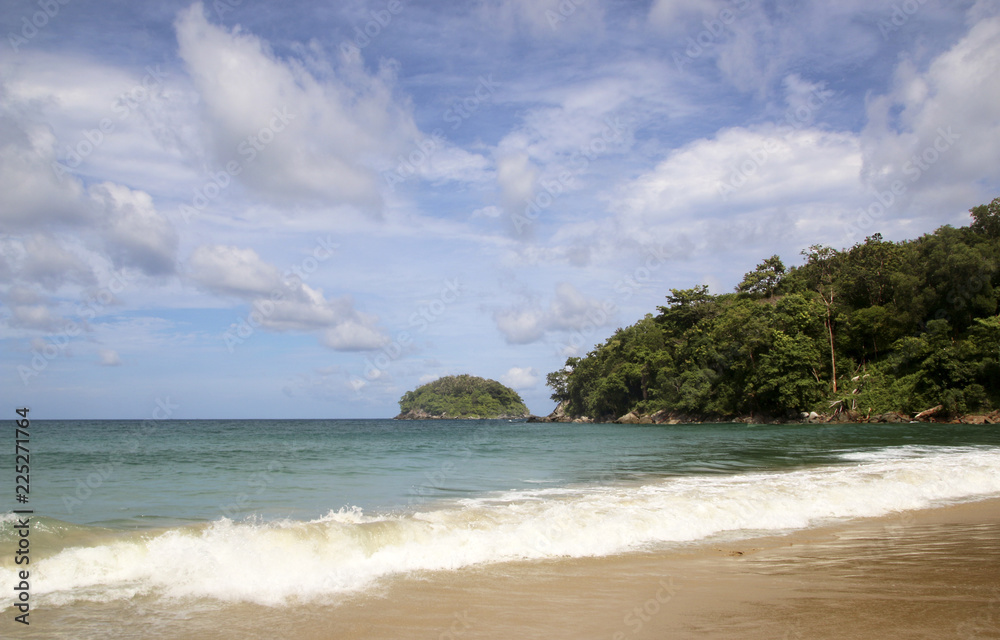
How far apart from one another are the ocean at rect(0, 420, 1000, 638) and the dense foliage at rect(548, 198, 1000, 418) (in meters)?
29.1

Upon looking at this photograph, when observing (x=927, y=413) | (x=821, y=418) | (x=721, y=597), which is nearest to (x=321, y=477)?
(x=721, y=597)

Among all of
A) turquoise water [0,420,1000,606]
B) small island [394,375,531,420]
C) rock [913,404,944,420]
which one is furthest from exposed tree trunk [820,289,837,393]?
small island [394,375,531,420]

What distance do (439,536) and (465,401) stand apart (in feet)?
561

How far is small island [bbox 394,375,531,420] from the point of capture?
176 meters

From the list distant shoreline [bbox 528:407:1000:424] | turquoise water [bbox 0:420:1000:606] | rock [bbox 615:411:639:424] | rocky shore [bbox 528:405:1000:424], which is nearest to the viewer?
turquoise water [bbox 0:420:1000:606]

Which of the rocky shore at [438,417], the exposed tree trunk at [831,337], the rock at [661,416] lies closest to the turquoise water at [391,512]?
the exposed tree trunk at [831,337]

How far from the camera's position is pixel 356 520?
8359 millimetres

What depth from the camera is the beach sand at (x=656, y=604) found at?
437cm

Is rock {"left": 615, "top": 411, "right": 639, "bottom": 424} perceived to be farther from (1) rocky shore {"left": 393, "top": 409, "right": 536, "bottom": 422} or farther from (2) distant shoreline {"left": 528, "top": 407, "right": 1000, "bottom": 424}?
(1) rocky shore {"left": 393, "top": 409, "right": 536, "bottom": 422}

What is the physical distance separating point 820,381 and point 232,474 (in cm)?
4964

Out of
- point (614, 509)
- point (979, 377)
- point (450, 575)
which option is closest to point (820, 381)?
point (979, 377)

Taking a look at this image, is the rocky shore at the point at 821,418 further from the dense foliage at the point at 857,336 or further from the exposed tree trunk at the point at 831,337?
the exposed tree trunk at the point at 831,337

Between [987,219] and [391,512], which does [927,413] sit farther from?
[391,512]

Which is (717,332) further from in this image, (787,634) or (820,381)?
(787,634)
